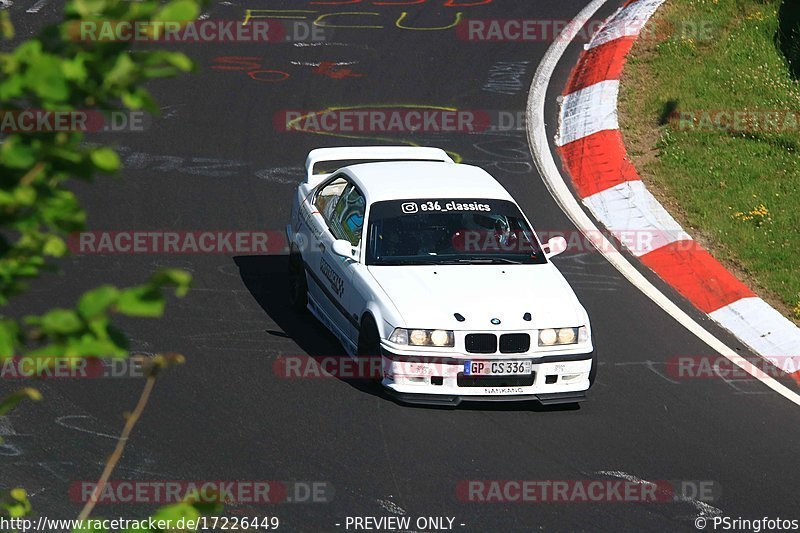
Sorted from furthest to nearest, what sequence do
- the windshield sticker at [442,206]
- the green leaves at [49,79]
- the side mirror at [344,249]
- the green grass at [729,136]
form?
the green grass at [729,136]
the windshield sticker at [442,206]
the side mirror at [344,249]
the green leaves at [49,79]

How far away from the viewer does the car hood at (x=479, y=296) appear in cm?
→ 849

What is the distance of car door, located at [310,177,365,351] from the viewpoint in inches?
364

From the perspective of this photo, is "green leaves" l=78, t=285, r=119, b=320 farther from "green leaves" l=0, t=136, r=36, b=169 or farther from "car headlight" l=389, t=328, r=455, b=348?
"car headlight" l=389, t=328, r=455, b=348

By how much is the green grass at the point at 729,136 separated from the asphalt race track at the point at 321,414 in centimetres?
124

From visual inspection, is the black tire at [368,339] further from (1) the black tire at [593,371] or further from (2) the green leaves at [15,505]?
(2) the green leaves at [15,505]

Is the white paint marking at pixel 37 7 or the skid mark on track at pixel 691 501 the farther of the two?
the white paint marking at pixel 37 7

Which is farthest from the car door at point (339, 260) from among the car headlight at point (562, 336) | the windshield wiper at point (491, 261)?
the car headlight at point (562, 336)

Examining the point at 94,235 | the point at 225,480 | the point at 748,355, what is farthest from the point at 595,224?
the point at 225,480

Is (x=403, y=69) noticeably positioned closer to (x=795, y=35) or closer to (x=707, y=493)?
(x=795, y=35)

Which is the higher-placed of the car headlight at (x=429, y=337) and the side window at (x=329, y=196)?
the side window at (x=329, y=196)

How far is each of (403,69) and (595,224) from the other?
4713mm

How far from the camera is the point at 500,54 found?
16328 millimetres

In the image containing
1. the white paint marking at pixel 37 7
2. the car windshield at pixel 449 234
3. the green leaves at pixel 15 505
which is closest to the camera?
the green leaves at pixel 15 505

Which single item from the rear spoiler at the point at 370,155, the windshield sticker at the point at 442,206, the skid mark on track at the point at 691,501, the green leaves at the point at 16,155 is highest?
the rear spoiler at the point at 370,155
